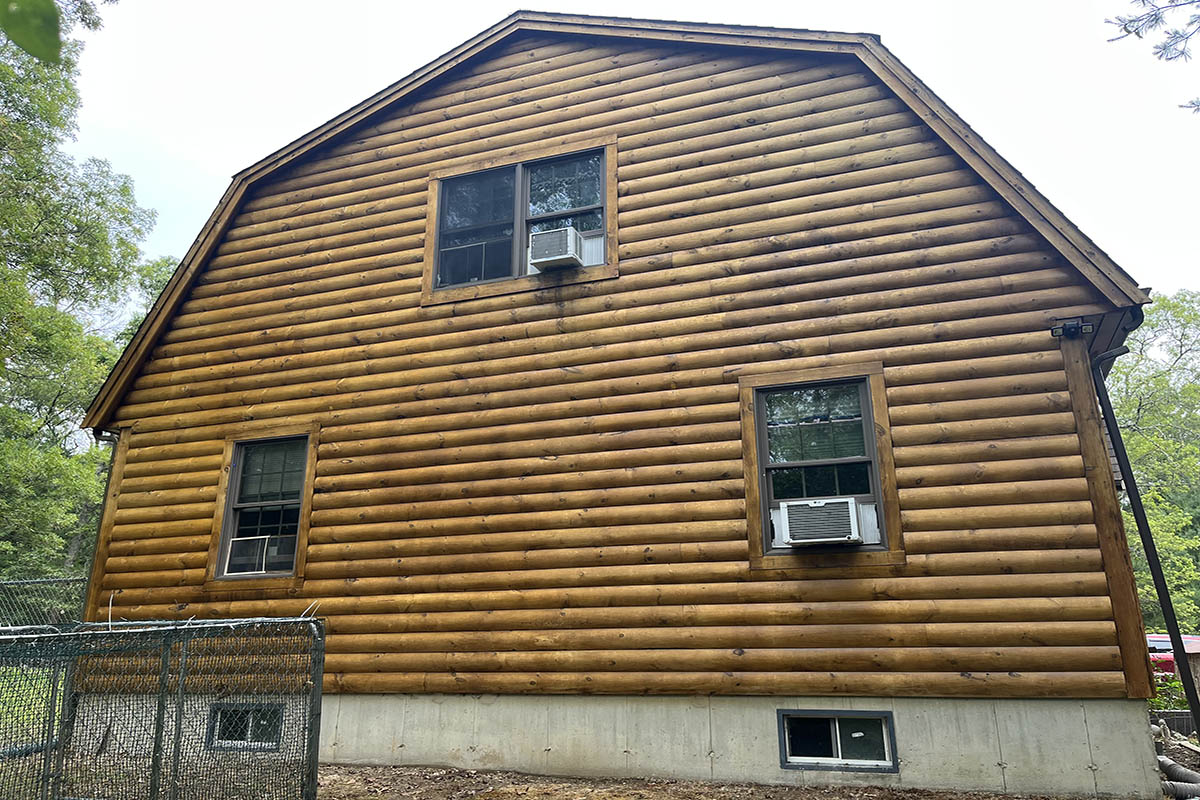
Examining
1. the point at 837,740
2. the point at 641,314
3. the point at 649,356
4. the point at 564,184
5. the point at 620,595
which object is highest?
the point at 564,184

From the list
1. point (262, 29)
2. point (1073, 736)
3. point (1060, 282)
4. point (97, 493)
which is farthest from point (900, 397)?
point (97, 493)

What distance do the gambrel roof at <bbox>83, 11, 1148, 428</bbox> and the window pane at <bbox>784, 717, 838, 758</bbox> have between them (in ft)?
13.0

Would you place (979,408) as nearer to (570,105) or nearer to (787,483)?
(787,483)

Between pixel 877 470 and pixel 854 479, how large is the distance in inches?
8.3

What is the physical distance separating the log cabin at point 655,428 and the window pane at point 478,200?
4 centimetres

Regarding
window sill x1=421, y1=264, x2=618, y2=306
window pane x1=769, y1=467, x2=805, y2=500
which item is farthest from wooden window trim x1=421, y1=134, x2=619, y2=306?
window pane x1=769, y1=467, x2=805, y2=500

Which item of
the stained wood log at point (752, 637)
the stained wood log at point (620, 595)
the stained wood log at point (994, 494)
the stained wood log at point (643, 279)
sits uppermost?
the stained wood log at point (643, 279)

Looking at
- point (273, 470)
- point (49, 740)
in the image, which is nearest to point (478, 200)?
point (273, 470)

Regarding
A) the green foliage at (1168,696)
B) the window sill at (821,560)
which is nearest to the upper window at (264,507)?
the window sill at (821,560)

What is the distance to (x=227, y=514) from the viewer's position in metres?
8.77

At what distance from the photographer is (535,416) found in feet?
25.9

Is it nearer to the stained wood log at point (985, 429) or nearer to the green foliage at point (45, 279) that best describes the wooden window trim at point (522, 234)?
the stained wood log at point (985, 429)

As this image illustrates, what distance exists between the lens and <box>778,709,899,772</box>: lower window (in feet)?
20.1

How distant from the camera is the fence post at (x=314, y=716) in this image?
544 cm
